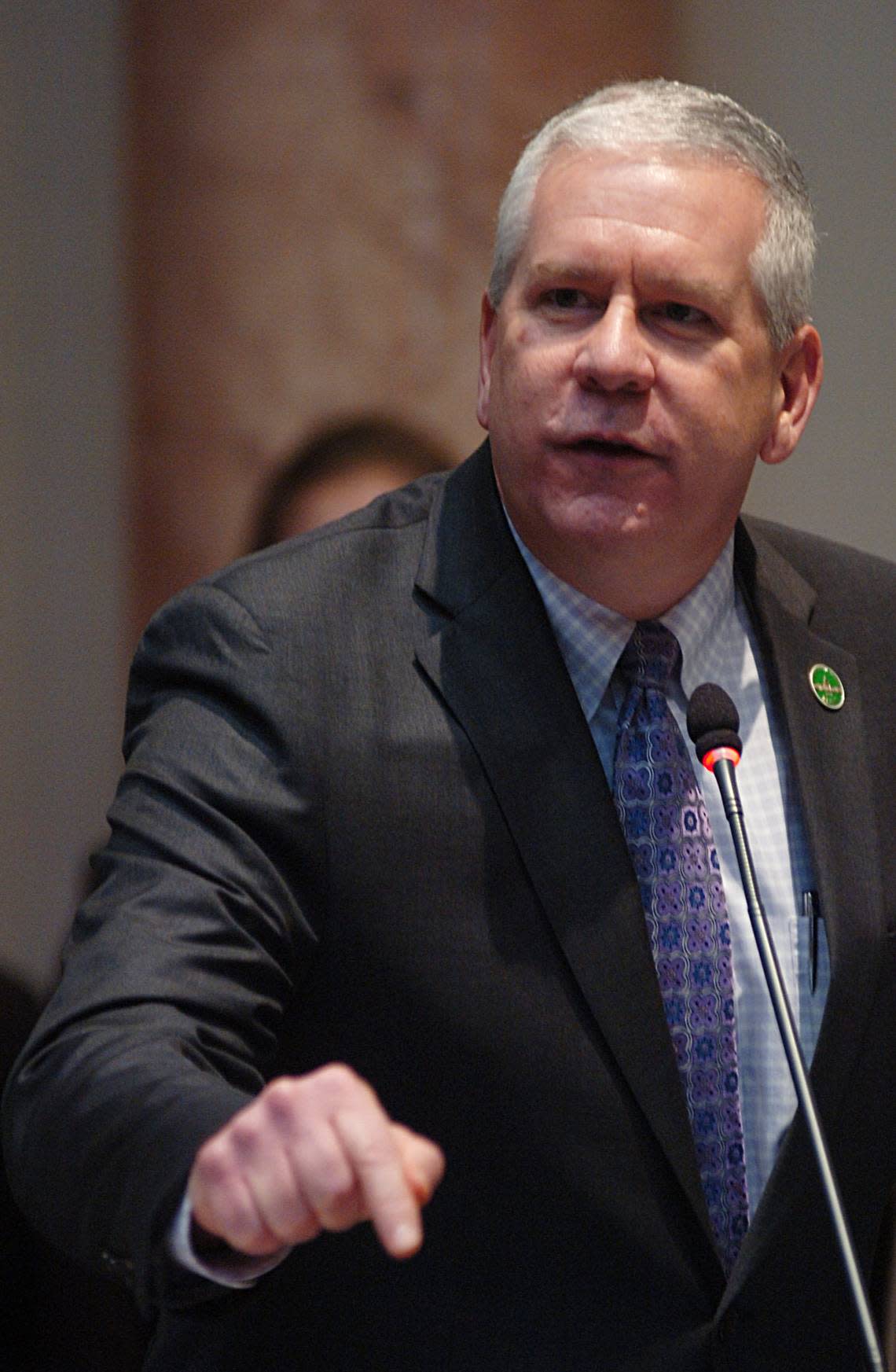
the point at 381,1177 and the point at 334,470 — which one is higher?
the point at 334,470

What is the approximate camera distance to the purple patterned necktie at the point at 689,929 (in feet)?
5.27

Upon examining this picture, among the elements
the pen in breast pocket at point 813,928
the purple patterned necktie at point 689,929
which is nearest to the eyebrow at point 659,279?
the purple patterned necktie at point 689,929

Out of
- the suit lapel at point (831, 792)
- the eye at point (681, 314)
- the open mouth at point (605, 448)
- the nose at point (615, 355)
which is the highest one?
the eye at point (681, 314)

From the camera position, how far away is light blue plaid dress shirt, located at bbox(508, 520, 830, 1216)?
1.66m

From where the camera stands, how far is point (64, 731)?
293cm

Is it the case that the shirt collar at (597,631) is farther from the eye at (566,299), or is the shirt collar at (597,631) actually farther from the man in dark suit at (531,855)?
the eye at (566,299)

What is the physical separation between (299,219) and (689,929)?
73.1 inches

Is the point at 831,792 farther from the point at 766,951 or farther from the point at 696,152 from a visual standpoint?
the point at 696,152

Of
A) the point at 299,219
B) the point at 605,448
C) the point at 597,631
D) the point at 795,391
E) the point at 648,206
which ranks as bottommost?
the point at 597,631

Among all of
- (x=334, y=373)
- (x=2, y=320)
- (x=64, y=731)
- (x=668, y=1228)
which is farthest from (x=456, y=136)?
(x=668, y=1228)

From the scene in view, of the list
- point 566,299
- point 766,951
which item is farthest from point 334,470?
point 766,951

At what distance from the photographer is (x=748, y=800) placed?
1.77m

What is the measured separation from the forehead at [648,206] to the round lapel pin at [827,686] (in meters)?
0.45

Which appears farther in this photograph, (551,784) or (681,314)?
(681,314)
